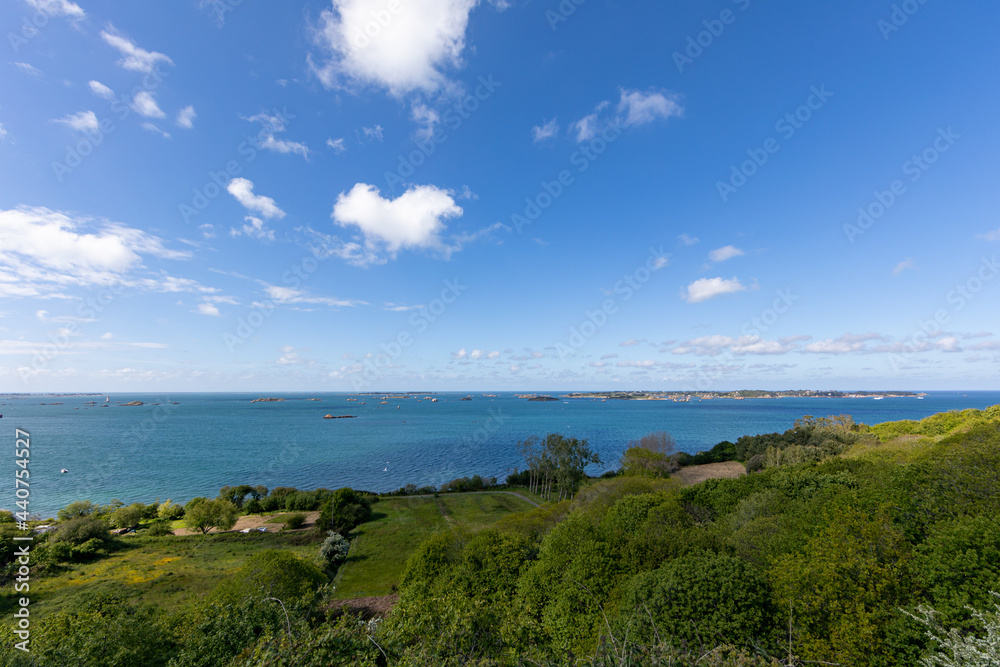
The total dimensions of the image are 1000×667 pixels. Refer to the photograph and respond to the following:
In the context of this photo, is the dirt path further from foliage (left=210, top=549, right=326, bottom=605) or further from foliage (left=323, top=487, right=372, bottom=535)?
foliage (left=210, top=549, right=326, bottom=605)

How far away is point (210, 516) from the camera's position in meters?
39.4

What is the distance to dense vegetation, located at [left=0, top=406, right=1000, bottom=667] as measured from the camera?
9.06 m

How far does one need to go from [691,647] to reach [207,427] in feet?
511

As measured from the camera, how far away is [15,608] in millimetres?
20891

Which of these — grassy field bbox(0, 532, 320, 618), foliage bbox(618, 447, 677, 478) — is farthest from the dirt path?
foliage bbox(618, 447, 677, 478)

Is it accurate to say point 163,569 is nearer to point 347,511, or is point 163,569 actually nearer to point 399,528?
point 347,511

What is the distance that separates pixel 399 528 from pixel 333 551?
9.01 meters

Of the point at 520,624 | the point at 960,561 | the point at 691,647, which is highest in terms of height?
the point at 960,561

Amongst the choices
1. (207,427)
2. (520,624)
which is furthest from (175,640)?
(207,427)

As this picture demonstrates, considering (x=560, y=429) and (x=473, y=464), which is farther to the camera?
(x=560, y=429)

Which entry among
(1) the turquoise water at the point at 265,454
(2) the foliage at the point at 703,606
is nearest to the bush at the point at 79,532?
(1) the turquoise water at the point at 265,454

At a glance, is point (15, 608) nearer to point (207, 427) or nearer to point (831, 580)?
point (831, 580)

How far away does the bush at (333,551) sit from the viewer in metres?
30.1

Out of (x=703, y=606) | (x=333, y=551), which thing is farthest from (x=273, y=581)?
(x=703, y=606)
